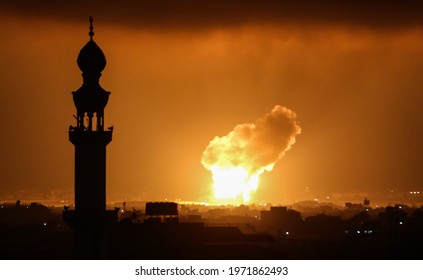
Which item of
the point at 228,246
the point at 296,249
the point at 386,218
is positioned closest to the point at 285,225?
the point at 386,218

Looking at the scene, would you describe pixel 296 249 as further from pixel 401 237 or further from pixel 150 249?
pixel 150 249

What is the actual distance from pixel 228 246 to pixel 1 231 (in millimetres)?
60943

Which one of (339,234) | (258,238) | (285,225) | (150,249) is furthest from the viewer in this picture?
(285,225)

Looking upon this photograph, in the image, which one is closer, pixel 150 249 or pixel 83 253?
pixel 83 253

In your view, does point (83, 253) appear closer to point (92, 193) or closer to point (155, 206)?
point (92, 193)

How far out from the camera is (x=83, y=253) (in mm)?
61062

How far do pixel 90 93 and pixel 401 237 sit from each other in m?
81.5

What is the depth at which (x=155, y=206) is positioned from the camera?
108m

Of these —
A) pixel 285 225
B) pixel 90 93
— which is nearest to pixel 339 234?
pixel 285 225

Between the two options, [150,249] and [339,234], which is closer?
[150,249]
